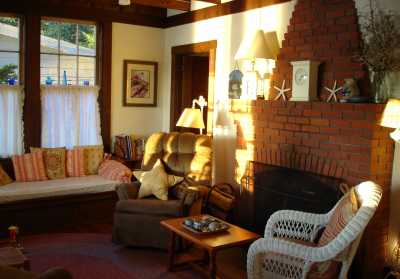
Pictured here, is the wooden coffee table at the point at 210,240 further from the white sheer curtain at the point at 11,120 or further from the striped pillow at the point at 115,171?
the white sheer curtain at the point at 11,120

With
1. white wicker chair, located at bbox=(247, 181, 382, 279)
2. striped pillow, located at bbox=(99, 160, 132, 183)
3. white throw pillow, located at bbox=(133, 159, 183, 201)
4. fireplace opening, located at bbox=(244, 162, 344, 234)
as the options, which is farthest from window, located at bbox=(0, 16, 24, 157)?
white wicker chair, located at bbox=(247, 181, 382, 279)

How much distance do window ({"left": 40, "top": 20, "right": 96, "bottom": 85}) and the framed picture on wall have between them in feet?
1.55

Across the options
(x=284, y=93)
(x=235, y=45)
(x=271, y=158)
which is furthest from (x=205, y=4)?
(x=271, y=158)

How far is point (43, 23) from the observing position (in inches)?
218

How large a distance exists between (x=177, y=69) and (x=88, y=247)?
2823 millimetres

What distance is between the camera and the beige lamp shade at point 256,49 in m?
4.25

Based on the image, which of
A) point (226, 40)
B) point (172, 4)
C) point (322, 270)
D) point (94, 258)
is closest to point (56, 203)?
point (94, 258)

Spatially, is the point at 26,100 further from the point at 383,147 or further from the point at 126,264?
the point at 383,147

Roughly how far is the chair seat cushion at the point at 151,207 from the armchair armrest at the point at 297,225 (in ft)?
3.47

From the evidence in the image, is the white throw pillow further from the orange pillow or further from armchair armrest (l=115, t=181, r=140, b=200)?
the orange pillow

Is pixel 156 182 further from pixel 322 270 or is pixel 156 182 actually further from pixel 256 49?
pixel 322 270

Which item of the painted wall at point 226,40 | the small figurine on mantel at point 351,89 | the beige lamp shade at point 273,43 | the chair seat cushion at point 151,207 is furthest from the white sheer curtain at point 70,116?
the small figurine on mantel at point 351,89

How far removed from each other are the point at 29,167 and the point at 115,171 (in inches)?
38.7

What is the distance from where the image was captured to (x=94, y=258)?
410cm
